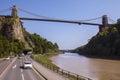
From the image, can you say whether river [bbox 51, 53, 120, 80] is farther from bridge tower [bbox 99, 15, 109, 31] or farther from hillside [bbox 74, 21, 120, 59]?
bridge tower [bbox 99, 15, 109, 31]

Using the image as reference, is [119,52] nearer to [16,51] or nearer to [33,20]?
[16,51]

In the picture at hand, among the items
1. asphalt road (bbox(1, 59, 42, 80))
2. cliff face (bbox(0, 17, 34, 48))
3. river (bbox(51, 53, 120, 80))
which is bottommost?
river (bbox(51, 53, 120, 80))

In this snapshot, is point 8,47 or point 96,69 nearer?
point 96,69

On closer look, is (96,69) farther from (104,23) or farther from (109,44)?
(104,23)

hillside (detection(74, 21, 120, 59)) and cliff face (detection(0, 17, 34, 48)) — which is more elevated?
cliff face (detection(0, 17, 34, 48))

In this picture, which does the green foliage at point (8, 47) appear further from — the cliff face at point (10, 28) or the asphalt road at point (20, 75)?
the asphalt road at point (20, 75)

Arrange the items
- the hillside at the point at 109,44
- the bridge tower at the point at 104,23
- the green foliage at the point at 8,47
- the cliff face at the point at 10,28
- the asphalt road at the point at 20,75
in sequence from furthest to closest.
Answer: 1. the bridge tower at the point at 104,23
2. the cliff face at the point at 10,28
3. the hillside at the point at 109,44
4. the green foliage at the point at 8,47
5. the asphalt road at the point at 20,75

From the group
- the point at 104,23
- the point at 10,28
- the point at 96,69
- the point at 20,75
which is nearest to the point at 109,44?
the point at 104,23

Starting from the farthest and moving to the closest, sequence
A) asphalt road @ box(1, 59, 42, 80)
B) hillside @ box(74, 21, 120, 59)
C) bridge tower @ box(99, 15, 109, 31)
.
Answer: bridge tower @ box(99, 15, 109, 31) → hillside @ box(74, 21, 120, 59) → asphalt road @ box(1, 59, 42, 80)

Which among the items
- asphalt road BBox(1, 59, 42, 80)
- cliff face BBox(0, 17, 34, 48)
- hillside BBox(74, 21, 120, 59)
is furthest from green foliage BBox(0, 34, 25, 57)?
asphalt road BBox(1, 59, 42, 80)

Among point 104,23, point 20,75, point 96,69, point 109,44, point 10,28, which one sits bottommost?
point 96,69

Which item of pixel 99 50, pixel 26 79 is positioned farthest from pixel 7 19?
pixel 26 79

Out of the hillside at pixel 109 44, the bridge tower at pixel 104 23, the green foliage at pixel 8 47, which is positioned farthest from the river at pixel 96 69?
the bridge tower at pixel 104 23

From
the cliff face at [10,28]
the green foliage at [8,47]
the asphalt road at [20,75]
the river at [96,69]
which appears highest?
the cliff face at [10,28]
